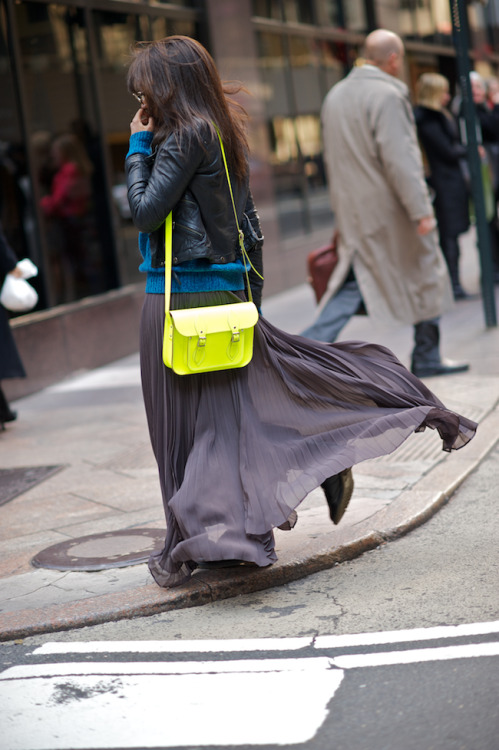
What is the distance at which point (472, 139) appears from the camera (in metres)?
8.61

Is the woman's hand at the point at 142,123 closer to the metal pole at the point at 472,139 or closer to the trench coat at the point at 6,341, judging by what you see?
the trench coat at the point at 6,341

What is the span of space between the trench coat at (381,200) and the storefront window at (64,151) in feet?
9.48

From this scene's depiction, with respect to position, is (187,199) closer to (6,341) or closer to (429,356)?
(6,341)

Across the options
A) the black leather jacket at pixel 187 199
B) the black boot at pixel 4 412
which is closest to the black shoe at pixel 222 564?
the black leather jacket at pixel 187 199

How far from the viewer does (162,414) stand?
4.13 m

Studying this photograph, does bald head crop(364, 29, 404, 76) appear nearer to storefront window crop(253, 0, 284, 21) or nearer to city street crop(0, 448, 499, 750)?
city street crop(0, 448, 499, 750)

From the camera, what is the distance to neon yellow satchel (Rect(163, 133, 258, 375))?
12.8 feet

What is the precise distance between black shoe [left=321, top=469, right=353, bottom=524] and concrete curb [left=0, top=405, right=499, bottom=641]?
0.14m

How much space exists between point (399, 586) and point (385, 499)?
996 millimetres

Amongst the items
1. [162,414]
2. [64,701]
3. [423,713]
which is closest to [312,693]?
[423,713]

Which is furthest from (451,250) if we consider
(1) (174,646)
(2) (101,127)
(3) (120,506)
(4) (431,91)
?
(1) (174,646)

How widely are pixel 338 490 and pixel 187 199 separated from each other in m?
1.27

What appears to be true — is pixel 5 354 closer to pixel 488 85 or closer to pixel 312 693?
pixel 312 693

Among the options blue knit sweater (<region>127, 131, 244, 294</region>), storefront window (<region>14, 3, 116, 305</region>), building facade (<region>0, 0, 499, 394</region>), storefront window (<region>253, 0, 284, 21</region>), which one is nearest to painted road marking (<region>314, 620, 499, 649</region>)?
blue knit sweater (<region>127, 131, 244, 294</region>)
